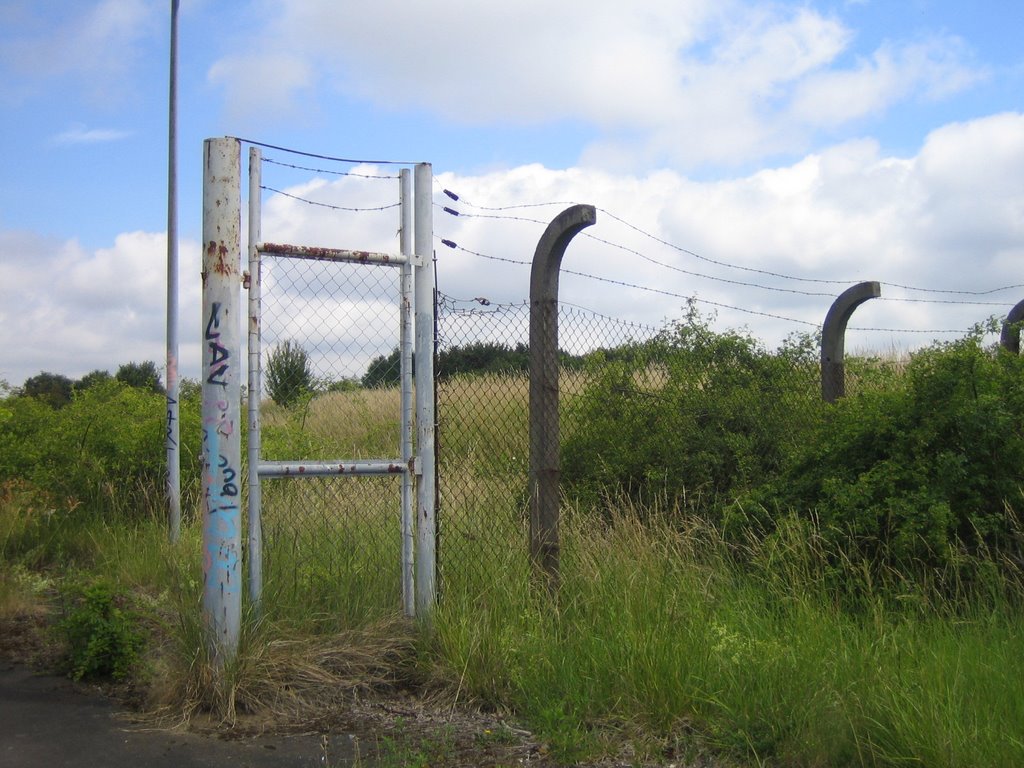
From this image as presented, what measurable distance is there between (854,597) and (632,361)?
3.13 metres

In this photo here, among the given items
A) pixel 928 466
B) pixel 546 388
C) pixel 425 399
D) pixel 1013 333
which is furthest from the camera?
pixel 1013 333

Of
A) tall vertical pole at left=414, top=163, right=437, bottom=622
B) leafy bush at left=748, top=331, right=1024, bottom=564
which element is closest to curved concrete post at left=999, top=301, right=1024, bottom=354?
leafy bush at left=748, top=331, right=1024, bottom=564

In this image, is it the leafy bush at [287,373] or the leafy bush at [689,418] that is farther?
the leafy bush at [689,418]

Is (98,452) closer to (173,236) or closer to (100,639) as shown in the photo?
(173,236)

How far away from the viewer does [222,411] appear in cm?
479

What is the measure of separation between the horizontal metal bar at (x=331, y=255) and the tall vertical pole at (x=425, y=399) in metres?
0.16

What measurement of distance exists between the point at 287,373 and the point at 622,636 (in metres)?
2.27

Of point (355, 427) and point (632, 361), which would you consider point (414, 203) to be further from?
point (632, 361)

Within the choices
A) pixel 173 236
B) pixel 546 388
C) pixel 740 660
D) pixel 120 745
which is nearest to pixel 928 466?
pixel 740 660

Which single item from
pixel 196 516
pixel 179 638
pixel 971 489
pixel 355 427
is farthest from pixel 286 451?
pixel 971 489

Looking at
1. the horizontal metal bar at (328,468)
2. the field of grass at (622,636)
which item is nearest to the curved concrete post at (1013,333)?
the field of grass at (622,636)

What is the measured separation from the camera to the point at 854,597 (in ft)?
17.7

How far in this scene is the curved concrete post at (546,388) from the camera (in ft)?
18.0

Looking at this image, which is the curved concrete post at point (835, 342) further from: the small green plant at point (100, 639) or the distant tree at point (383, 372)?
the small green plant at point (100, 639)
